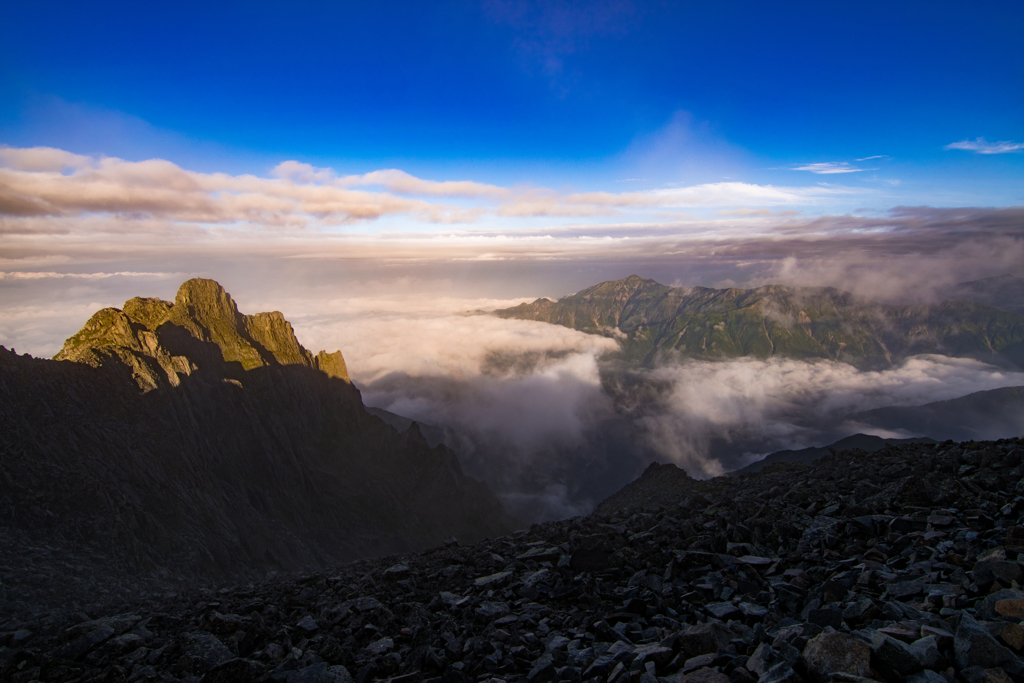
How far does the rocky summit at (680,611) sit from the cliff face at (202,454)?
5040cm

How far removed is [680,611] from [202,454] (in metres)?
111

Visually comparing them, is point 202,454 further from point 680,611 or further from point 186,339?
point 680,611

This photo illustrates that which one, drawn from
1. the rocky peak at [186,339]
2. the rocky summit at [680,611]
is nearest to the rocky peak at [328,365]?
the rocky peak at [186,339]

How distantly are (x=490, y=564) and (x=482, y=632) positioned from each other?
24.8 ft

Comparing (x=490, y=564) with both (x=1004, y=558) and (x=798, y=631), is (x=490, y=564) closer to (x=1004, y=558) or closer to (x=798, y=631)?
(x=798, y=631)

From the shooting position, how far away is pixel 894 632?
9.81 meters

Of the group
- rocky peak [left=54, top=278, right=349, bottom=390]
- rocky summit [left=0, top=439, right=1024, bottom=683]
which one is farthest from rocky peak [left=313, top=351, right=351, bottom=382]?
rocky summit [left=0, top=439, right=1024, bottom=683]

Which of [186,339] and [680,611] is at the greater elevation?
[186,339]

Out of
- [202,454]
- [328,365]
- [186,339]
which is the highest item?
[186,339]

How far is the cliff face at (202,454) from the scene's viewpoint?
59.3 m

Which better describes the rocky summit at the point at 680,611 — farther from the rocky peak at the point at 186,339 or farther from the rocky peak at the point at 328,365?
the rocky peak at the point at 328,365

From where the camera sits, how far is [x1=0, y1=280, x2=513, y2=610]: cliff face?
59.3 metres

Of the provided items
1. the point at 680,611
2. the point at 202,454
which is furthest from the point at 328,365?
the point at 680,611

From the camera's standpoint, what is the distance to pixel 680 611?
Result: 51.8ft
